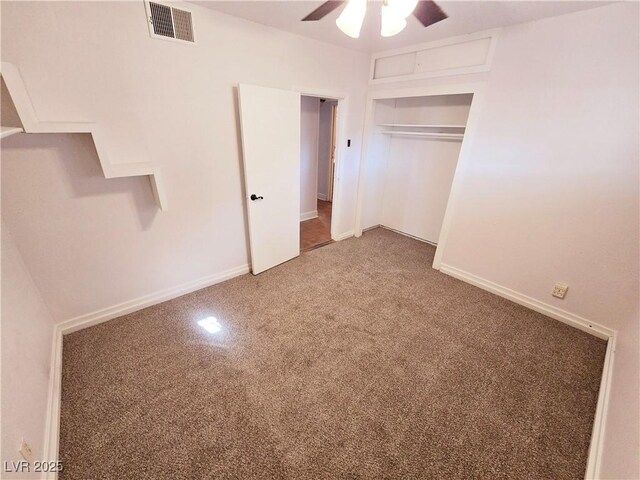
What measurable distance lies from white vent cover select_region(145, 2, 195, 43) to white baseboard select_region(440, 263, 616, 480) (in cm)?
324

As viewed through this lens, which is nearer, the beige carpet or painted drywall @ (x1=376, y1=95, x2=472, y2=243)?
the beige carpet

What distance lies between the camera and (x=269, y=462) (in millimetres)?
1280

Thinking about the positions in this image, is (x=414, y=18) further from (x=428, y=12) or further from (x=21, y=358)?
(x=21, y=358)

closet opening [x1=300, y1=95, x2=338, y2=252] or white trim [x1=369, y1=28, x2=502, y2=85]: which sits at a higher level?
white trim [x1=369, y1=28, x2=502, y2=85]

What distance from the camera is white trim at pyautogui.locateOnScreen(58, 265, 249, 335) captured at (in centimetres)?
202

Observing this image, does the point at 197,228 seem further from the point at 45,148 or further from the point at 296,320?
the point at 296,320

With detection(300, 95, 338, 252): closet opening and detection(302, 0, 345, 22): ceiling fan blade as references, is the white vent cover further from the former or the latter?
detection(300, 95, 338, 252): closet opening

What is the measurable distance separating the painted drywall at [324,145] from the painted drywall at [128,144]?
2323 millimetres

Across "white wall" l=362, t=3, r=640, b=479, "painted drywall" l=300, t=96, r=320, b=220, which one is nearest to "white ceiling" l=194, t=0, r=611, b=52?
"white wall" l=362, t=3, r=640, b=479

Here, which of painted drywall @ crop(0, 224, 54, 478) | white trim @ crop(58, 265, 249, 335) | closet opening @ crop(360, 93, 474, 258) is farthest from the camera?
closet opening @ crop(360, 93, 474, 258)

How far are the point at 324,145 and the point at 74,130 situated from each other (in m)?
4.28

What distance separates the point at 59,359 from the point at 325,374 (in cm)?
181

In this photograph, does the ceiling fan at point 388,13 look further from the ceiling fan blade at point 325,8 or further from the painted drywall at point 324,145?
the painted drywall at point 324,145

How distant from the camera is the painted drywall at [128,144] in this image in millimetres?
1542
